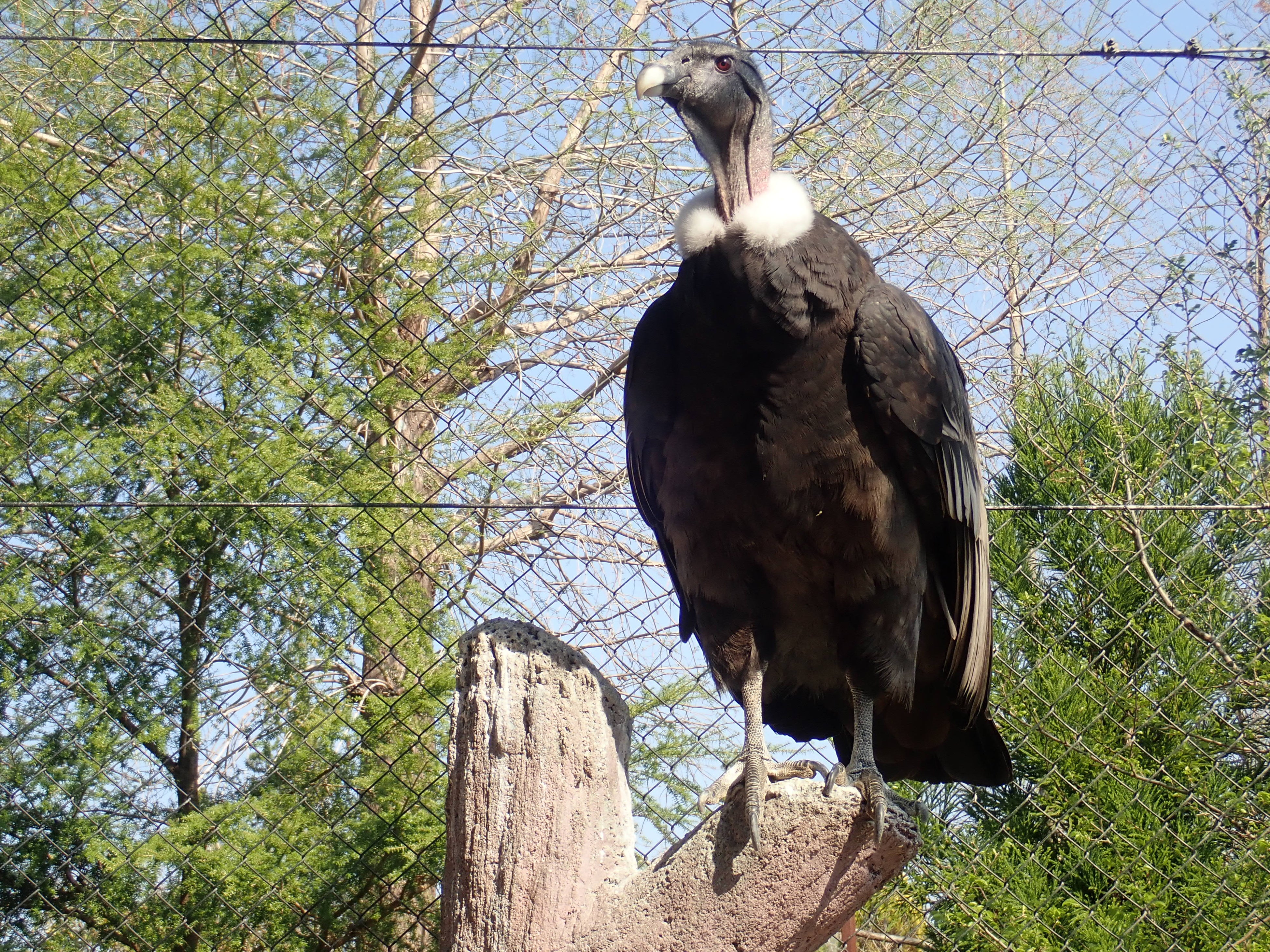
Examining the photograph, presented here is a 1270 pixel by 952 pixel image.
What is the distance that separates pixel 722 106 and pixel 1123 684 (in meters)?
2.08

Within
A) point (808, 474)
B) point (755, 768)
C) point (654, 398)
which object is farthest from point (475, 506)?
point (755, 768)

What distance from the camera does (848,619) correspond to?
2119 millimetres

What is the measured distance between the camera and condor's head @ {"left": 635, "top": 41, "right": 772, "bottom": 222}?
2.32 m

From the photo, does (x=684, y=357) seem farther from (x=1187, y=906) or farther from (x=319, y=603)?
(x=1187, y=906)

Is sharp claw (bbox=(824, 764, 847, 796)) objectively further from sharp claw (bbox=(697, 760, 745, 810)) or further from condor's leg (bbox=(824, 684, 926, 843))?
sharp claw (bbox=(697, 760, 745, 810))


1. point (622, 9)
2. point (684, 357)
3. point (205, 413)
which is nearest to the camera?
point (684, 357)

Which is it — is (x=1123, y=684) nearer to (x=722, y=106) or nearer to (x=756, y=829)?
(x=756, y=829)

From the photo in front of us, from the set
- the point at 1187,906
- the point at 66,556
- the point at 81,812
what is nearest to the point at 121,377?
the point at 66,556

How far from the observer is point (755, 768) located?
1897 mm

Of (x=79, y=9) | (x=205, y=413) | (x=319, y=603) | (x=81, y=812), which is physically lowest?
(x=81, y=812)

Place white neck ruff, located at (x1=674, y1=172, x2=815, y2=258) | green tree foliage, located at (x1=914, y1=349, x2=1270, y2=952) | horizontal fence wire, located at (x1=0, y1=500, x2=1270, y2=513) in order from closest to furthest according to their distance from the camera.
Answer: white neck ruff, located at (x1=674, y1=172, x2=815, y2=258)
horizontal fence wire, located at (x1=0, y1=500, x2=1270, y2=513)
green tree foliage, located at (x1=914, y1=349, x2=1270, y2=952)

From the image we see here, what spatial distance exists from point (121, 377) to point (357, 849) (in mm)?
1593

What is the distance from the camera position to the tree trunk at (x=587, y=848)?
66.5 inches

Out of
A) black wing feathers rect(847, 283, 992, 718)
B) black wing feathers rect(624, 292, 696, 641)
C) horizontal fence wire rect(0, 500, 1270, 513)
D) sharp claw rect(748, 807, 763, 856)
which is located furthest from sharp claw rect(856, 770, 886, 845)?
horizontal fence wire rect(0, 500, 1270, 513)
